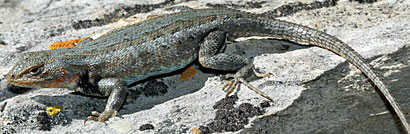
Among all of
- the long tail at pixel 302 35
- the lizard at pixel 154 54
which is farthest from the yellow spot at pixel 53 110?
the long tail at pixel 302 35

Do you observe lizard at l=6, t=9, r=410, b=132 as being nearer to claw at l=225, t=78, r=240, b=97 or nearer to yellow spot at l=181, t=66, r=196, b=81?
claw at l=225, t=78, r=240, b=97

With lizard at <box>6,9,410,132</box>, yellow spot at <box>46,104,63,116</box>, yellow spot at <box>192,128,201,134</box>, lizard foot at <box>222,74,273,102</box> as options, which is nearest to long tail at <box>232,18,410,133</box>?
lizard at <box>6,9,410,132</box>

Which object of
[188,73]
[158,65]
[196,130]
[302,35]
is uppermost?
[302,35]

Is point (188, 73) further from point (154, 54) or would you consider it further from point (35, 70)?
point (35, 70)

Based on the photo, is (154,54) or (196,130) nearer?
(196,130)

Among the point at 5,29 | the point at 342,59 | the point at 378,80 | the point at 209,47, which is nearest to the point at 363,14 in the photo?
the point at 342,59

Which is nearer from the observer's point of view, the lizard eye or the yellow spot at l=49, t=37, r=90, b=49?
the lizard eye

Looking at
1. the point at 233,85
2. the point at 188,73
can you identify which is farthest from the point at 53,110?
the point at 233,85

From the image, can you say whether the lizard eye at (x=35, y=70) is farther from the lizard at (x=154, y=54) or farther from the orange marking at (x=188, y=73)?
the orange marking at (x=188, y=73)
